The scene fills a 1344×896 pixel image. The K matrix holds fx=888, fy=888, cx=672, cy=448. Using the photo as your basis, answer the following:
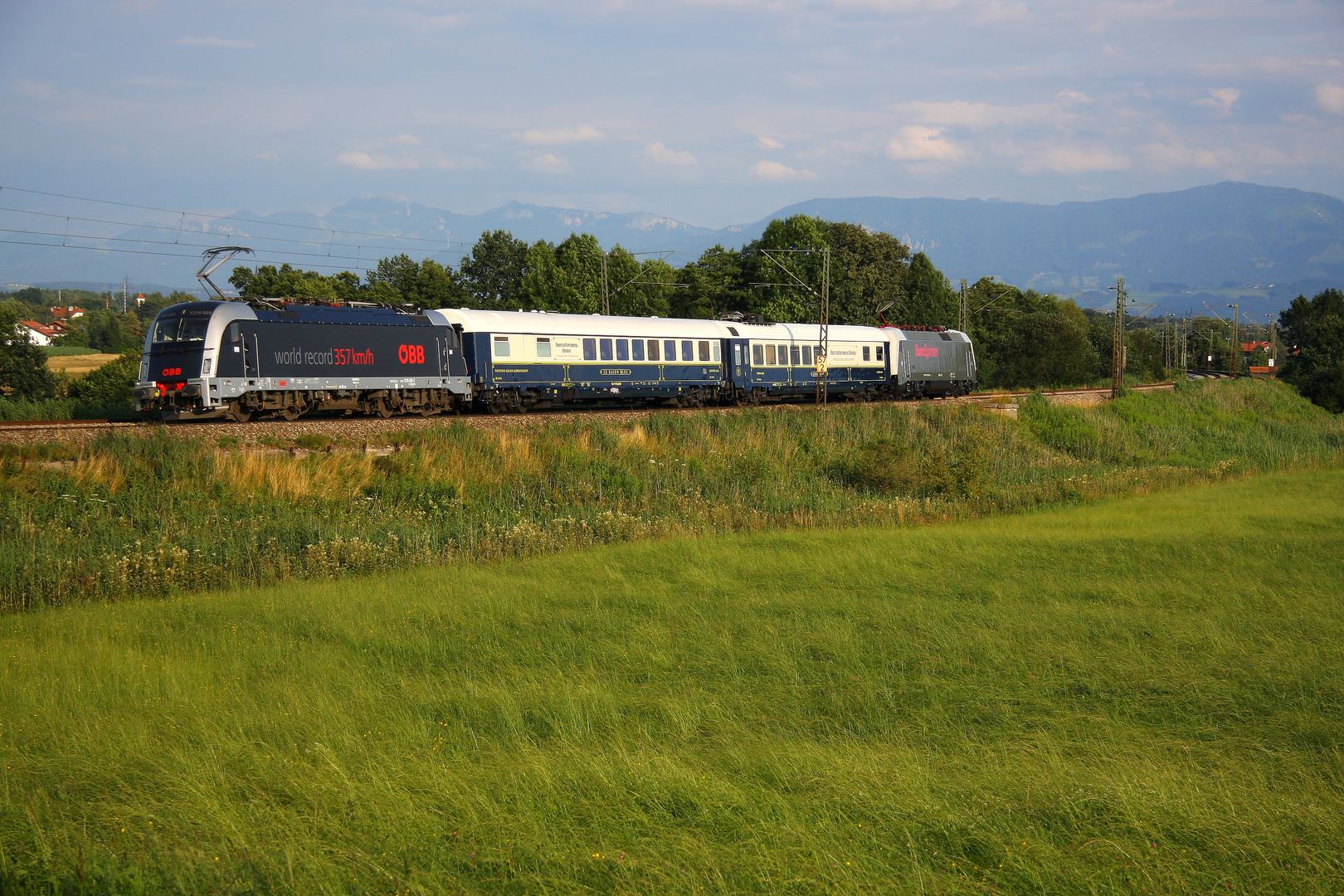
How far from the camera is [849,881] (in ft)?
18.5

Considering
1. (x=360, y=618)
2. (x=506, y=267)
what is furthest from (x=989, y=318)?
(x=360, y=618)

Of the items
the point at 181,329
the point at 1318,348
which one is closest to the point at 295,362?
the point at 181,329

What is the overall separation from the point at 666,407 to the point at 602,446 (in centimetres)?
1042

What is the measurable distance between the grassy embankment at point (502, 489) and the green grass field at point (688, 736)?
2.09m

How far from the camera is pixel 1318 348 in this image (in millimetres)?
82938

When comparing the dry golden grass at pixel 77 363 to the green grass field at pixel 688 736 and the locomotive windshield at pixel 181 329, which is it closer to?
the locomotive windshield at pixel 181 329

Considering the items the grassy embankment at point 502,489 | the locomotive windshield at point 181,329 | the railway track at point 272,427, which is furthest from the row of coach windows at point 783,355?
the locomotive windshield at point 181,329

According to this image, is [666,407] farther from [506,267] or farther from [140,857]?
[506,267]

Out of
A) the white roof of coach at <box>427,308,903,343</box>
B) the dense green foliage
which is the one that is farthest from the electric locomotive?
the dense green foliage

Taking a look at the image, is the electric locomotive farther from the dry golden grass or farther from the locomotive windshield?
the dry golden grass

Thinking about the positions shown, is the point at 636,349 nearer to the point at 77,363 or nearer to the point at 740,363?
the point at 740,363

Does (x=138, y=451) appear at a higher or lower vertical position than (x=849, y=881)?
higher

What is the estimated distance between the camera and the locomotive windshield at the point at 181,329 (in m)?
23.3

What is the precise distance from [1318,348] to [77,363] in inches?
4497
